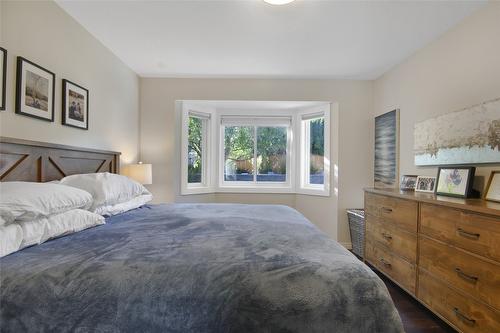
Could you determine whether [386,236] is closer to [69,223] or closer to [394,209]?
[394,209]

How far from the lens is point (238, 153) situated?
14.6 feet

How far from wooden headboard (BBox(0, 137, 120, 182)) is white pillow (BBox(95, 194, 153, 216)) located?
445mm

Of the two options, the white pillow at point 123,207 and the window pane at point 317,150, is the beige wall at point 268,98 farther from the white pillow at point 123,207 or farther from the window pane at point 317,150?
the white pillow at point 123,207

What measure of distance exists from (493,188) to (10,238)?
8.99 ft

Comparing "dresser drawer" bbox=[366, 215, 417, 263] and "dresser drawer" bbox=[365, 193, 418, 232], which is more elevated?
"dresser drawer" bbox=[365, 193, 418, 232]

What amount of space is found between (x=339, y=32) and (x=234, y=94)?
5.50 ft

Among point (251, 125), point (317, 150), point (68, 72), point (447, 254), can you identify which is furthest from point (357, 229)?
point (68, 72)

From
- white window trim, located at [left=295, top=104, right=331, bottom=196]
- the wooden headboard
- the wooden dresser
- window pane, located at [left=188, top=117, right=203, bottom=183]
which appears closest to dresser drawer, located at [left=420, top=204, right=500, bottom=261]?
the wooden dresser

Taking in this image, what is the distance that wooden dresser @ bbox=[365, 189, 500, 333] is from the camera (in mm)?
1453

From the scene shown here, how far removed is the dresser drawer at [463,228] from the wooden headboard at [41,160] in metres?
2.76

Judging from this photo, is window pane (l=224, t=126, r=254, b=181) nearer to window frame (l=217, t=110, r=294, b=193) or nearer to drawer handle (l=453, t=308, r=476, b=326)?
window frame (l=217, t=110, r=294, b=193)

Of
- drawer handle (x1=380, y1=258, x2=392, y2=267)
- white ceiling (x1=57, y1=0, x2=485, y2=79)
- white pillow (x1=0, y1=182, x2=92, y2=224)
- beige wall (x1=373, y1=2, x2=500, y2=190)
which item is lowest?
drawer handle (x1=380, y1=258, x2=392, y2=267)

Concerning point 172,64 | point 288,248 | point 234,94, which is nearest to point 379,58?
point 234,94

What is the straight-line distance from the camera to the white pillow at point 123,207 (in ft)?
6.35
